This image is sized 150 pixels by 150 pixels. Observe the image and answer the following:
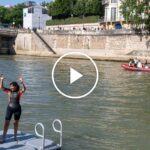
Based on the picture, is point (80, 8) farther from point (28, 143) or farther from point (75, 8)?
point (28, 143)

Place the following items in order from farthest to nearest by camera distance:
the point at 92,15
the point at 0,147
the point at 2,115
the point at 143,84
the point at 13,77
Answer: the point at 92,15
the point at 13,77
the point at 143,84
the point at 2,115
the point at 0,147

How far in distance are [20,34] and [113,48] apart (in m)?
17.9

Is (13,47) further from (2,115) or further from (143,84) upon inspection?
(2,115)

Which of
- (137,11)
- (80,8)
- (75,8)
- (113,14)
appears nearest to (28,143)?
(137,11)

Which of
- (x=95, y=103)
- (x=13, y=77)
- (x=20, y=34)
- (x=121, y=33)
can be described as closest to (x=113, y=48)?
(x=121, y=33)

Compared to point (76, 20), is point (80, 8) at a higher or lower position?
higher

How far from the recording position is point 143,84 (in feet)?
112

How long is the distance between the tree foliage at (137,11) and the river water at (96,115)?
1079 inches

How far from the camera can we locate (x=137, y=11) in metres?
59.7

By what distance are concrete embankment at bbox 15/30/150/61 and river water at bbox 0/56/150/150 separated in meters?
28.1

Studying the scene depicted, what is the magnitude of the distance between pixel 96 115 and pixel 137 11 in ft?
133

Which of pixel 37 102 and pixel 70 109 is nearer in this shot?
pixel 70 109

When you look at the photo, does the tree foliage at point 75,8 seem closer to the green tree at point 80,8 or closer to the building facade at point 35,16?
the green tree at point 80,8

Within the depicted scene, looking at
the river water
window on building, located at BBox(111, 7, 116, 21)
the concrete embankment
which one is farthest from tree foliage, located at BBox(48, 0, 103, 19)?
the river water
